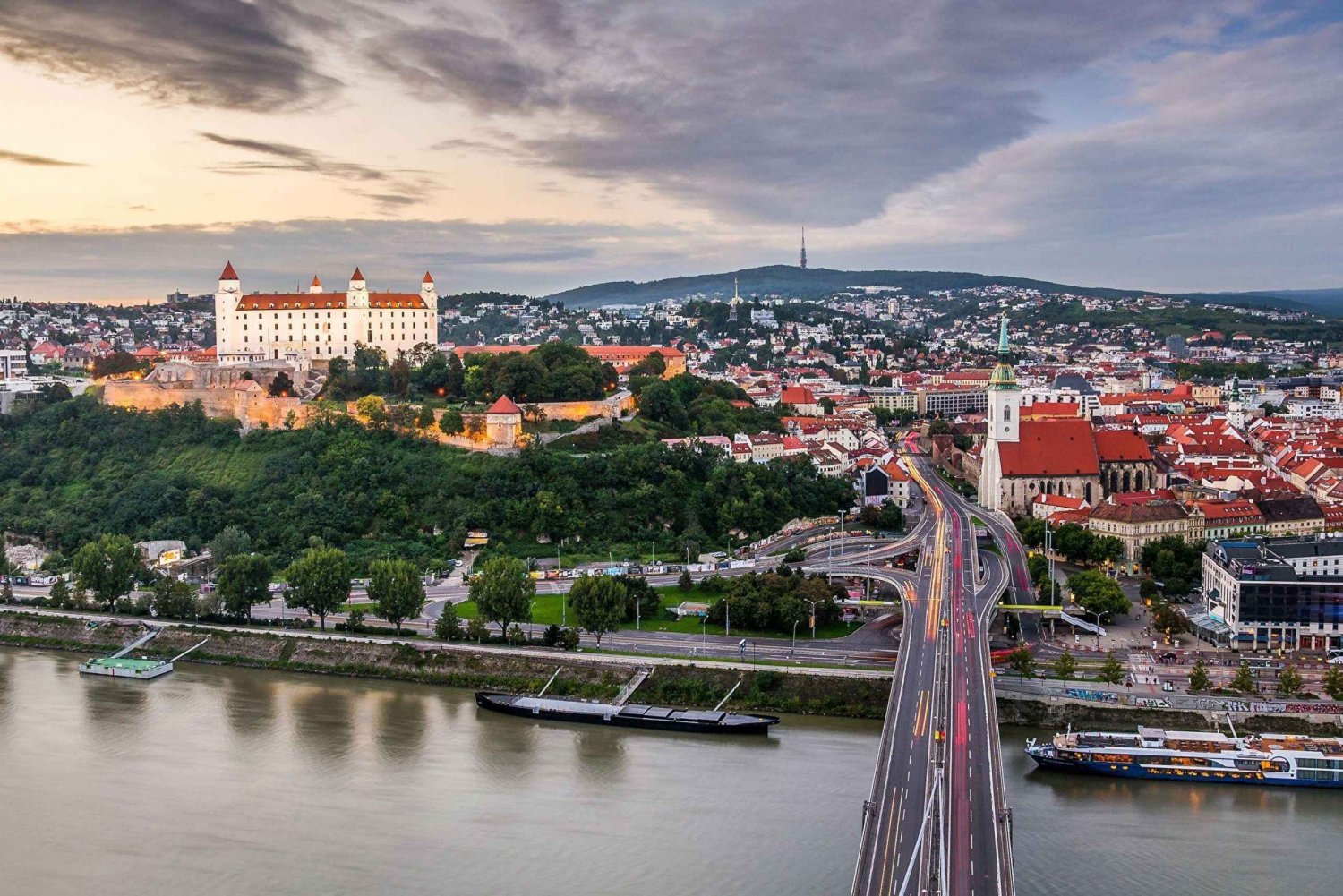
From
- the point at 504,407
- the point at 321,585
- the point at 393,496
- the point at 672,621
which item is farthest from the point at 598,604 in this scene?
the point at 504,407

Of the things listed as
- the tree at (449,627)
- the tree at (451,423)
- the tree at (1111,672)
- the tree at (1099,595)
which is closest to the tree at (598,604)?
the tree at (449,627)

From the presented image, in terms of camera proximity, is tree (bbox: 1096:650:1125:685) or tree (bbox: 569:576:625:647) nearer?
tree (bbox: 1096:650:1125:685)

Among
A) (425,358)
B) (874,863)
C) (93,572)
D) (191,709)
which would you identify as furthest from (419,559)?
(874,863)

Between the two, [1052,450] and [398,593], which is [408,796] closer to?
[398,593]

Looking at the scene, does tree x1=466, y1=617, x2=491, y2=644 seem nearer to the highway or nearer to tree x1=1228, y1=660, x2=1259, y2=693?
the highway

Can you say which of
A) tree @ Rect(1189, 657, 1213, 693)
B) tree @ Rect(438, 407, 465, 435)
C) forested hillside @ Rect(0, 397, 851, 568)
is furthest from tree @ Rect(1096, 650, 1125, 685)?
tree @ Rect(438, 407, 465, 435)

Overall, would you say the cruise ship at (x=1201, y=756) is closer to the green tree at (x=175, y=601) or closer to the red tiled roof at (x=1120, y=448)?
the green tree at (x=175, y=601)

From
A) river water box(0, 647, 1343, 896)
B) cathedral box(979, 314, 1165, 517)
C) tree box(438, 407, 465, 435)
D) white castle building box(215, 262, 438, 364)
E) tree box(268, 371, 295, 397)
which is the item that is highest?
white castle building box(215, 262, 438, 364)
